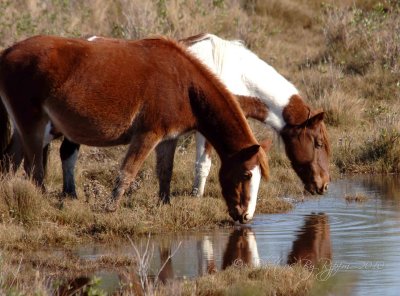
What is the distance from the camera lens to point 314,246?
31.2 ft

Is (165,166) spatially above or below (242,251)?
above

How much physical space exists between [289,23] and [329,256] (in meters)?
13.8

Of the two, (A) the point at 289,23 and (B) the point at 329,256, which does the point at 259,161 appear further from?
(A) the point at 289,23

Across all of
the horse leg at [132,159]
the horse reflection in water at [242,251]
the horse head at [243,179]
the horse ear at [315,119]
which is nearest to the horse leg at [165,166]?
the horse leg at [132,159]

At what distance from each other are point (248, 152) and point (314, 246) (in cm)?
114

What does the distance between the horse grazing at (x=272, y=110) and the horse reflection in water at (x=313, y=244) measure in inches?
28.9

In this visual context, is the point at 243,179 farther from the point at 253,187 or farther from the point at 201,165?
the point at 201,165

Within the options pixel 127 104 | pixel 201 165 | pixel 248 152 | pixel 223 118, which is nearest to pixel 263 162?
pixel 248 152

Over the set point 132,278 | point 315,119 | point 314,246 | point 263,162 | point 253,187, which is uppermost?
point 315,119

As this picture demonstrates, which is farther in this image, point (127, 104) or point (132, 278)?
point (127, 104)

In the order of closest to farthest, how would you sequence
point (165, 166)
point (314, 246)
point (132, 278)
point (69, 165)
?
point (132, 278), point (314, 246), point (165, 166), point (69, 165)

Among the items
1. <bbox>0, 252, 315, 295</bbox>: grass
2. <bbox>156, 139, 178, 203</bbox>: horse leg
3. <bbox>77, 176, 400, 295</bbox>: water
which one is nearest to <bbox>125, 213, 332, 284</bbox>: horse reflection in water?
<bbox>77, 176, 400, 295</bbox>: water

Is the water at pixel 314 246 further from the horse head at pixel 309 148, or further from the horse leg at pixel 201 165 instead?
the horse leg at pixel 201 165

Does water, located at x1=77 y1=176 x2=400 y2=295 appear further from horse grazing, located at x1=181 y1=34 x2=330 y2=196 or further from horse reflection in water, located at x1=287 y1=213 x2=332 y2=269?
horse grazing, located at x1=181 y1=34 x2=330 y2=196
